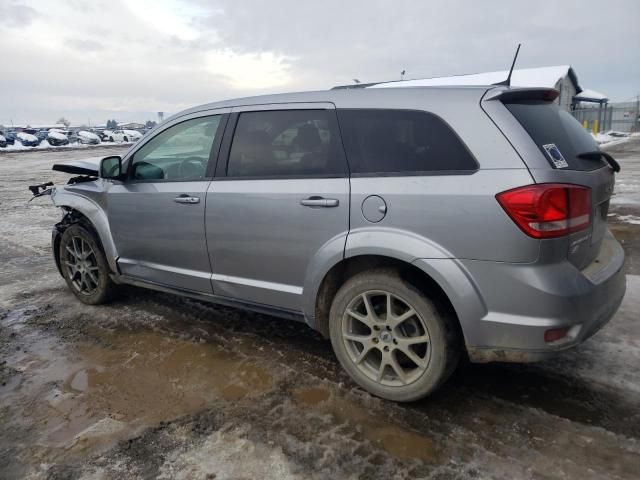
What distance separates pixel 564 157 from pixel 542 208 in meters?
0.43

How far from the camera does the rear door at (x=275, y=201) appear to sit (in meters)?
2.97

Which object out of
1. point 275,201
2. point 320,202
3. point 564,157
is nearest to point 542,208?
point 564,157

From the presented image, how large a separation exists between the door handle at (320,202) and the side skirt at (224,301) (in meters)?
0.75

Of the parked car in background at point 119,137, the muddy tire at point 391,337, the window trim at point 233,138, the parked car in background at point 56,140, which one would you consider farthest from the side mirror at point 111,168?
the parked car in background at point 119,137

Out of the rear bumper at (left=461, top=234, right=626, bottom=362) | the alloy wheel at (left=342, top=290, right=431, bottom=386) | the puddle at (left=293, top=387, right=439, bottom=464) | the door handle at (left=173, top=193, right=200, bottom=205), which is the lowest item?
the puddle at (left=293, top=387, right=439, bottom=464)

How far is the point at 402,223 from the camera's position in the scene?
266 centimetres

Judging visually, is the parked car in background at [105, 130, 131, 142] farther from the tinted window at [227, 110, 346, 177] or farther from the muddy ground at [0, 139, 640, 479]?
the tinted window at [227, 110, 346, 177]

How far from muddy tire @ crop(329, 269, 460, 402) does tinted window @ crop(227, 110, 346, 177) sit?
2.50ft

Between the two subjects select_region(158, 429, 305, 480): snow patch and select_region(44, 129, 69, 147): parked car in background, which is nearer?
select_region(158, 429, 305, 480): snow patch

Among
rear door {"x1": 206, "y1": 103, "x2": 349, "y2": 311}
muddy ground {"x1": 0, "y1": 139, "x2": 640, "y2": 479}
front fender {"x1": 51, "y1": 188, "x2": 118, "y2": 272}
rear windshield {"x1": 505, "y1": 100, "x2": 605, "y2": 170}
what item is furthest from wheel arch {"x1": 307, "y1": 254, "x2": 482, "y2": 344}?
front fender {"x1": 51, "y1": 188, "x2": 118, "y2": 272}

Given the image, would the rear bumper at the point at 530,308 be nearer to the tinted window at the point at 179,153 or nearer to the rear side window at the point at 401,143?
the rear side window at the point at 401,143

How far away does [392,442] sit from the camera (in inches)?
99.8

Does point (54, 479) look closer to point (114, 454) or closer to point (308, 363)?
point (114, 454)

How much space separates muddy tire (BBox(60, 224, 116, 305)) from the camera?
175 inches
